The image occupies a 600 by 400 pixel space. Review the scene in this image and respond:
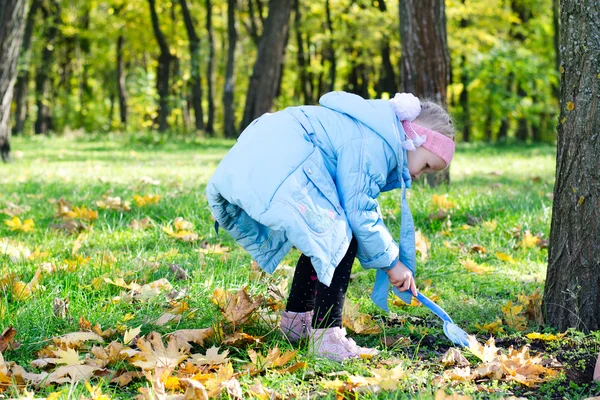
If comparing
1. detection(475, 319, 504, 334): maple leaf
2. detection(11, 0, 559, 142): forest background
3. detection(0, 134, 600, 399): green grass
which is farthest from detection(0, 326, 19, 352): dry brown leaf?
detection(11, 0, 559, 142): forest background

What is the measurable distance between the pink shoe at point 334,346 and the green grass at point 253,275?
0.05 metres

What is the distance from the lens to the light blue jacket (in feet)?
7.80

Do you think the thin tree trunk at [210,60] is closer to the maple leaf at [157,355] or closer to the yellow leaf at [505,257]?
the yellow leaf at [505,257]

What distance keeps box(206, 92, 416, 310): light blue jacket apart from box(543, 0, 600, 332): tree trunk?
2.16ft

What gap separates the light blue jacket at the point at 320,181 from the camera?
2.38m

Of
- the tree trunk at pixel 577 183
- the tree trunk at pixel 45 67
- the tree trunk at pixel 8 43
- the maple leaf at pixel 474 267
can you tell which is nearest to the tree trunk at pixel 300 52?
the tree trunk at pixel 45 67

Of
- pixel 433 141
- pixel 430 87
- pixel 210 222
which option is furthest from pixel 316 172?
pixel 430 87

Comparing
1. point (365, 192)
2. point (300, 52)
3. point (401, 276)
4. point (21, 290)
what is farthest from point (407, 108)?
point (300, 52)

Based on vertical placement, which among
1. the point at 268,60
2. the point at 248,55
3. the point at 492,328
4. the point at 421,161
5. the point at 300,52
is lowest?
the point at 492,328

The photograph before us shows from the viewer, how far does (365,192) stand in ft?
8.11

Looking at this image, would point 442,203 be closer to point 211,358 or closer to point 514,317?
point 514,317

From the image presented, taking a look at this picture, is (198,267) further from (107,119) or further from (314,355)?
(107,119)

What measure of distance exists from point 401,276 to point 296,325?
0.47 m

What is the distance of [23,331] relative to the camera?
2.58m
